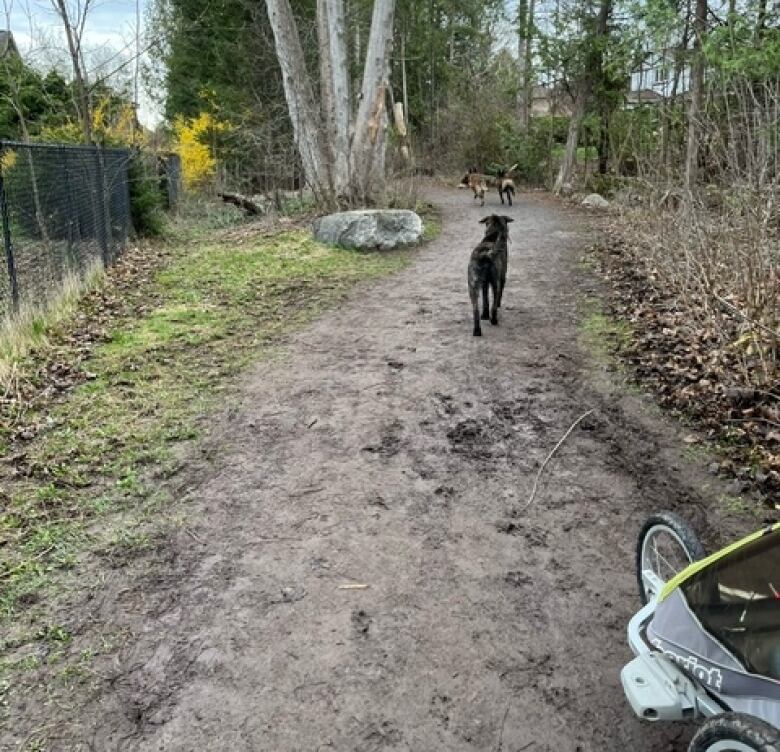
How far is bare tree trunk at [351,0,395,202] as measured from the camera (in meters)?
13.6

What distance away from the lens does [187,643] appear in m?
2.76

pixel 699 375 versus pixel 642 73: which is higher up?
pixel 642 73

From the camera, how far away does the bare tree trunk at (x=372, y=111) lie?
13.6 meters

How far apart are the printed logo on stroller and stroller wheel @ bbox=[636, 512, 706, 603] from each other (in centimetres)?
52

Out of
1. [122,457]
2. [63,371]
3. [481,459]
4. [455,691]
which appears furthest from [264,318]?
[455,691]

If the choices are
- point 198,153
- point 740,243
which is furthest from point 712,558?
point 198,153

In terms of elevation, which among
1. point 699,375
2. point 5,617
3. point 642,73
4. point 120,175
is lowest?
point 5,617

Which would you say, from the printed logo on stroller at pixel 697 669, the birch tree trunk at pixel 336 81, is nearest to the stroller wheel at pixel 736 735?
the printed logo on stroller at pixel 697 669

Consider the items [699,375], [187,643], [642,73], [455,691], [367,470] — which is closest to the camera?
[455,691]

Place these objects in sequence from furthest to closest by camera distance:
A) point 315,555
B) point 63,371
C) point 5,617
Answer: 1. point 63,371
2. point 315,555
3. point 5,617

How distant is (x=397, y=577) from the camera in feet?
10.3

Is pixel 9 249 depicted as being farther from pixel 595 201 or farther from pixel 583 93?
pixel 583 93

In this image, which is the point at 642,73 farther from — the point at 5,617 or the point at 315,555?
the point at 5,617

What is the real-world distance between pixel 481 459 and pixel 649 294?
4.41 metres
